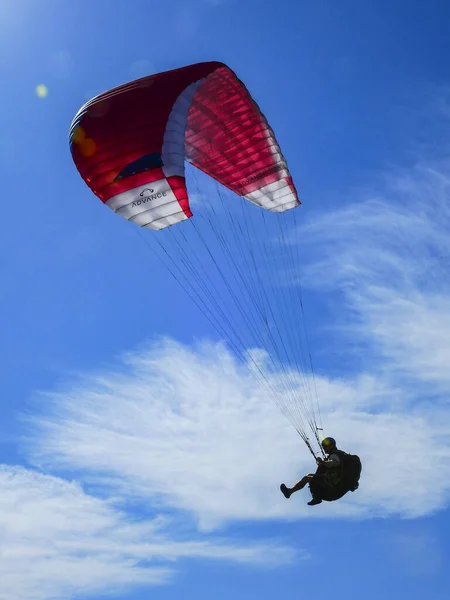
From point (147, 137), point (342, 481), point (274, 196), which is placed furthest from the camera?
point (274, 196)

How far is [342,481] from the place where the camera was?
1695 centimetres

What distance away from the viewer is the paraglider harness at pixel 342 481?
667 inches

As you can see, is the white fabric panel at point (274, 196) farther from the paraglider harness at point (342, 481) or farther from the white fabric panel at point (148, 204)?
the paraglider harness at point (342, 481)

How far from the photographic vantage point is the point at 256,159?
21797mm

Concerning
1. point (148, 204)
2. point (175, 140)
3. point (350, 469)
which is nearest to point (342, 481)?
point (350, 469)

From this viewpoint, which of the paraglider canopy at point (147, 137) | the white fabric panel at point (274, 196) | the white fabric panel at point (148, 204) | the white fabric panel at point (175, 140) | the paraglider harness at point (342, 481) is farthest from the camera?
the white fabric panel at point (274, 196)

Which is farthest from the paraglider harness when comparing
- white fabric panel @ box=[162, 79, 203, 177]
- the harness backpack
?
white fabric panel @ box=[162, 79, 203, 177]

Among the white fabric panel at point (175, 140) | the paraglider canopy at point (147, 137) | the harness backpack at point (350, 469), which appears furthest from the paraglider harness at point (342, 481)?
the white fabric panel at point (175, 140)

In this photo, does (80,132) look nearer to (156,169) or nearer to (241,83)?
(156,169)

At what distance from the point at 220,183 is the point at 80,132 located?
5.21 meters

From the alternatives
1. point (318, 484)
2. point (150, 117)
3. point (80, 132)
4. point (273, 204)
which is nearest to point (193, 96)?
point (150, 117)

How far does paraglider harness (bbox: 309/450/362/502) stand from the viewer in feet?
55.6

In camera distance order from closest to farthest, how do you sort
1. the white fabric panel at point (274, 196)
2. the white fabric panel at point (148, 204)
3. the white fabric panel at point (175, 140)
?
the white fabric panel at point (175, 140)
the white fabric panel at point (148, 204)
the white fabric panel at point (274, 196)

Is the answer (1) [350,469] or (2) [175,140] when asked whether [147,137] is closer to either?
(2) [175,140]
